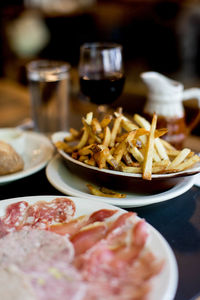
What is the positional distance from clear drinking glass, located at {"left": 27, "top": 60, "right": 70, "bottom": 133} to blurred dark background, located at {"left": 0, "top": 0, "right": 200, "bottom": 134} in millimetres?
1406

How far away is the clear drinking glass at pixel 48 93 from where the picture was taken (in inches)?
64.4

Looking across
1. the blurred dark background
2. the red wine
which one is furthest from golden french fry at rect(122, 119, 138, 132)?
the blurred dark background

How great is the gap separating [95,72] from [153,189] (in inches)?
25.7

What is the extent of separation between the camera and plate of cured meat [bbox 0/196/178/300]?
21.9 inches

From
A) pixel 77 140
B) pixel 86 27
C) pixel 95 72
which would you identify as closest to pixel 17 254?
pixel 77 140

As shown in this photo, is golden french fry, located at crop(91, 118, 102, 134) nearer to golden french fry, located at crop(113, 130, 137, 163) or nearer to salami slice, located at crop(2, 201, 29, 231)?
golden french fry, located at crop(113, 130, 137, 163)

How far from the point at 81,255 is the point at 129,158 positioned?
33 centimetres

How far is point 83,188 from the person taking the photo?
994mm

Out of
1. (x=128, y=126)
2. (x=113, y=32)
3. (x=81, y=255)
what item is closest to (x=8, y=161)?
(x=128, y=126)

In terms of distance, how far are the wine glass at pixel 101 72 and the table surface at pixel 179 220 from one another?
38 cm

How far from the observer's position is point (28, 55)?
5.92 meters

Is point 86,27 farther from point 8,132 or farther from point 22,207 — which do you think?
point 22,207

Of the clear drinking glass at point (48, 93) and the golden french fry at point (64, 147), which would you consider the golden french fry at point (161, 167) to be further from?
the clear drinking glass at point (48, 93)

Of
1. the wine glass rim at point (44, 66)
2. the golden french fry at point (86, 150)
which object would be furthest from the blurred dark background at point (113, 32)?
the golden french fry at point (86, 150)
